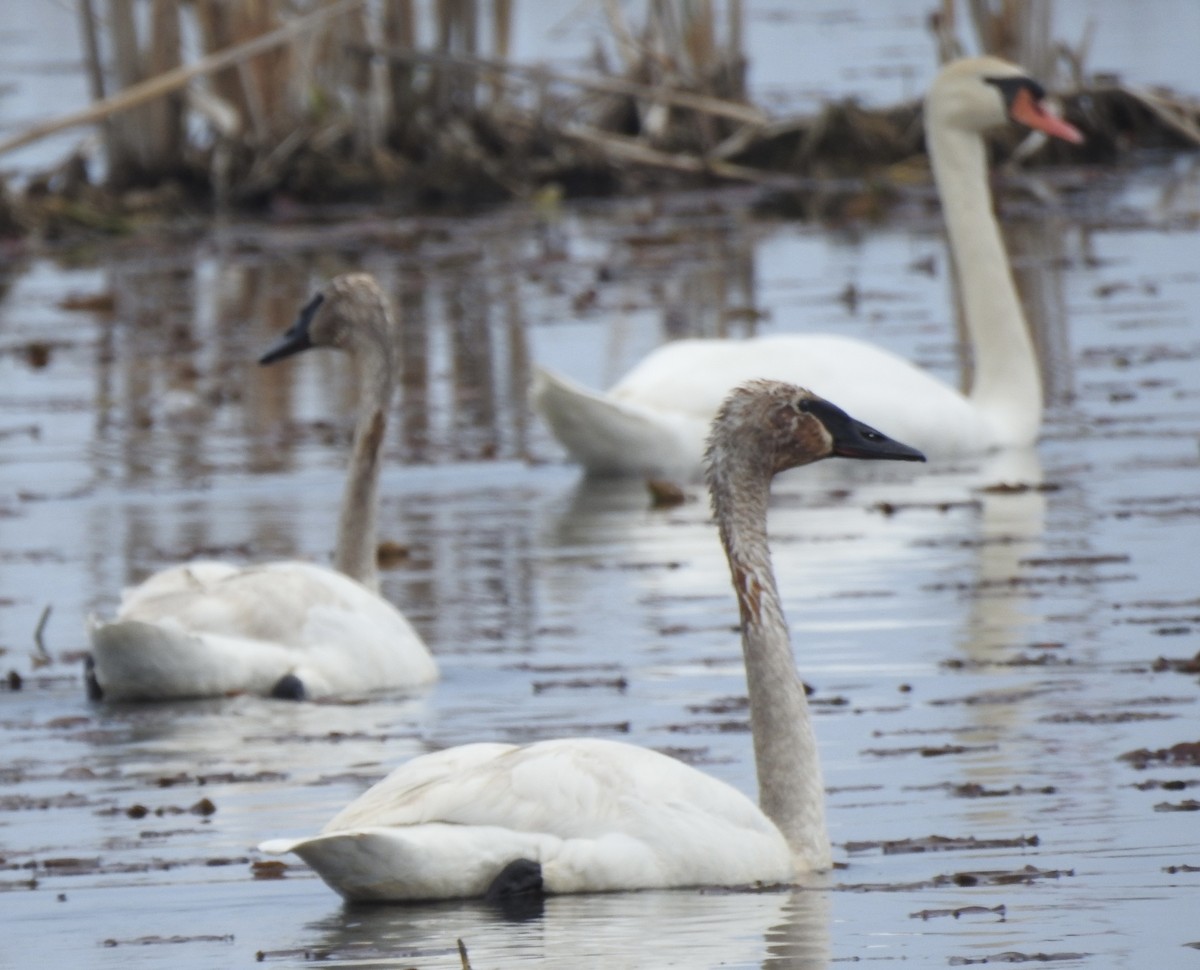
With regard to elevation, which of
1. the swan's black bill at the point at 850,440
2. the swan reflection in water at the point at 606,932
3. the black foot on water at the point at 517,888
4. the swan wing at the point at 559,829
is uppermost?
the swan's black bill at the point at 850,440

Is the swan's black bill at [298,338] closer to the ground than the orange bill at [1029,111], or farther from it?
closer to the ground

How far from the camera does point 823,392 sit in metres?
12.6

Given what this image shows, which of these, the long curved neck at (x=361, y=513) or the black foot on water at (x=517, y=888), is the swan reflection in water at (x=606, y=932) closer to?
the black foot on water at (x=517, y=888)

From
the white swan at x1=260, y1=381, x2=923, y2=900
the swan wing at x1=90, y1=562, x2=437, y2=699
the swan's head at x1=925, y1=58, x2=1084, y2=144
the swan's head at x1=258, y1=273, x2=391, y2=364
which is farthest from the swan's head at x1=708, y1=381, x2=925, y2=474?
the swan's head at x1=925, y1=58, x2=1084, y2=144

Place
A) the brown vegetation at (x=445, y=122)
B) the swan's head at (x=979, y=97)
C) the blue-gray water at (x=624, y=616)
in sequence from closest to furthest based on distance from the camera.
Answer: the blue-gray water at (x=624, y=616) < the swan's head at (x=979, y=97) < the brown vegetation at (x=445, y=122)

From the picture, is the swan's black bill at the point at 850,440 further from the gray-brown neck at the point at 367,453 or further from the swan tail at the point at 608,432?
the swan tail at the point at 608,432

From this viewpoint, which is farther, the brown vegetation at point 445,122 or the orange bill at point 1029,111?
the brown vegetation at point 445,122

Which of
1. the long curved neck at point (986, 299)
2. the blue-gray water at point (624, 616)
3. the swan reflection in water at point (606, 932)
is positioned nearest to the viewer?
the swan reflection in water at point (606, 932)

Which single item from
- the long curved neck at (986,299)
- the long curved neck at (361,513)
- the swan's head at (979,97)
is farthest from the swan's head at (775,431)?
the swan's head at (979,97)

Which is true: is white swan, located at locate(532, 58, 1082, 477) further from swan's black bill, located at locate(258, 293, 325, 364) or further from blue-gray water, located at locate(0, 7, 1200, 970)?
swan's black bill, located at locate(258, 293, 325, 364)

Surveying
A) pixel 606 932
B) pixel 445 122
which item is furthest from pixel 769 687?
pixel 445 122

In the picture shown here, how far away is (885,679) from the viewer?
8703 millimetres

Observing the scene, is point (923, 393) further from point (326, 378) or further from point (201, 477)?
point (326, 378)

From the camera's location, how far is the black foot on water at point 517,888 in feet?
20.4
